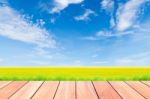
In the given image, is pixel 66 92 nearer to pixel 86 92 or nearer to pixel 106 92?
pixel 86 92

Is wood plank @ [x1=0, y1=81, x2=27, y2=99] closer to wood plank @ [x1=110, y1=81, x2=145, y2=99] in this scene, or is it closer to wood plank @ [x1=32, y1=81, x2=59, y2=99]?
wood plank @ [x1=32, y1=81, x2=59, y2=99]

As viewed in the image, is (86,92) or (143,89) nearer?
(86,92)

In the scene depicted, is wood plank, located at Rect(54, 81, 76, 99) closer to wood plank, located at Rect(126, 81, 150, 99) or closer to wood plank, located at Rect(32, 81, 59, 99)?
wood plank, located at Rect(32, 81, 59, 99)

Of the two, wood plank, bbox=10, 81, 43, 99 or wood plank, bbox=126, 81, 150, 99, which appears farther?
wood plank, bbox=126, 81, 150, 99

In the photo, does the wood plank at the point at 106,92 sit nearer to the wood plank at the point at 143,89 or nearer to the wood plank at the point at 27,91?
the wood plank at the point at 143,89

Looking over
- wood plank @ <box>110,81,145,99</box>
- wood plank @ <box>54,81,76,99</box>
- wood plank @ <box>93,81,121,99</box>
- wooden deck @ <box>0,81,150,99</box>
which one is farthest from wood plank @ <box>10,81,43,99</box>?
wood plank @ <box>110,81,145,99</box>

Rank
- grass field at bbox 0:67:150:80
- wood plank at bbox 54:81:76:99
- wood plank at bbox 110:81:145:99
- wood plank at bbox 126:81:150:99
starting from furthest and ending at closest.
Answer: grass field at bbox 0:67:150:80 < wood plank at bbox 126:81:150:99 < wood plank at bbox 110:81:145:99 < wood plank at bbox 54:81:76:99

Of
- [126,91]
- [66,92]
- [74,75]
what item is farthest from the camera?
[74,75]

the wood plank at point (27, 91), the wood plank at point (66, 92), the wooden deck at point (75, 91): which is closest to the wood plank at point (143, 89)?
the wooden deck at point (75, 91)

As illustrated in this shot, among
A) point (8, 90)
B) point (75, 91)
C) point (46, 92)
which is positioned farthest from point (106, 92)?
point (8, 90)

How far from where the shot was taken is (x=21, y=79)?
5.15 meters

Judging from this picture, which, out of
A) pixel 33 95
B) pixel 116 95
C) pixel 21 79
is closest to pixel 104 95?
pixel 116 95

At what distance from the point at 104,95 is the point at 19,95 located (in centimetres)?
96

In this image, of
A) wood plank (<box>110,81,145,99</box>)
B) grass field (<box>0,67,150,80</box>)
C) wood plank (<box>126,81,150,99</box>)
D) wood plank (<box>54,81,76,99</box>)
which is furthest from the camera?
grass field (<box>0,67,150,80</box>)
